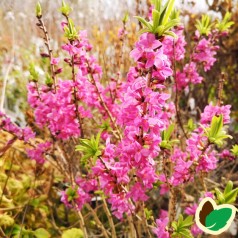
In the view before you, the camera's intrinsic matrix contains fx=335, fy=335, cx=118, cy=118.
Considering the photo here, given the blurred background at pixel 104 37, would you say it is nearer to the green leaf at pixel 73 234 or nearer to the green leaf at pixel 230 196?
the green leaf at pixel 73 234

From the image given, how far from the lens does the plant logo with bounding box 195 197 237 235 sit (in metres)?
1.19

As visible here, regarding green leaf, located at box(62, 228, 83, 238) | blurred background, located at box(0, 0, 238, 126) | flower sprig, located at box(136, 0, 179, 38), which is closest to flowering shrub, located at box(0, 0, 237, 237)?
flower sprig, located at box(136, 0, 179, 38)

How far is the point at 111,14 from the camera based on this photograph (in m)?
4.21

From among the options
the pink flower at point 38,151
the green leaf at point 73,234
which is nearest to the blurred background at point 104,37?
the pink flower at point 38,151

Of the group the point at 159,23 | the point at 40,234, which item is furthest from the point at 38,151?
the point at 159,23

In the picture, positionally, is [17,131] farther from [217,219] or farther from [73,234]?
[217,219]

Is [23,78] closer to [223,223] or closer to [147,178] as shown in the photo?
[147,178]

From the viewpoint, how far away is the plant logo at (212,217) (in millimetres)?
1189

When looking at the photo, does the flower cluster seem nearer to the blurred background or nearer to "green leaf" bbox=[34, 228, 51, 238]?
"green leaf" bbox=[34, 228, 51, 238]

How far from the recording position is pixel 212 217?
3.93 ft

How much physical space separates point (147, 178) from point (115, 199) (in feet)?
0.59

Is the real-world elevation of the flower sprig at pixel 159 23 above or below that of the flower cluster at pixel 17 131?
above

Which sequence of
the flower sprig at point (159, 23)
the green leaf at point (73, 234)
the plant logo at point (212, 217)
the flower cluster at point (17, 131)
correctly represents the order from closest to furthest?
the flower sprig at point (159, 23)
the plant logo at point (212, 217)
the flower cluster at point (17, 131)
the green leaf at point (73, 234)

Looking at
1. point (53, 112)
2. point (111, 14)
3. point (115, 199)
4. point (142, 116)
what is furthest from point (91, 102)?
point (111, 14)
